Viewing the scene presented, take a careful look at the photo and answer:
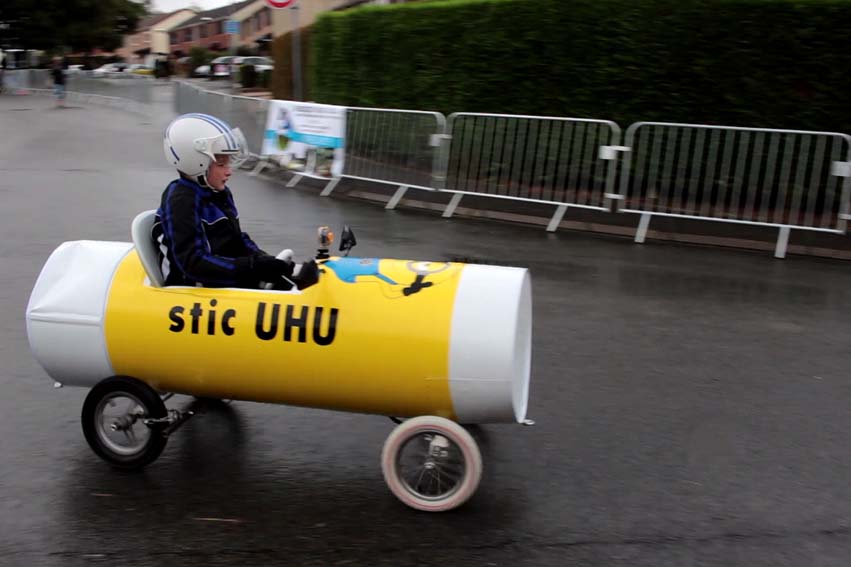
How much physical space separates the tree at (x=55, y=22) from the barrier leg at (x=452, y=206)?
5568 cm

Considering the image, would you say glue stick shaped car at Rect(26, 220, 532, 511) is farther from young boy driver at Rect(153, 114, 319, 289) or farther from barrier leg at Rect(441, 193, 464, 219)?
barrier leg at Rect(441, 193, 464, 219)

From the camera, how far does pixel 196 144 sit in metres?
4.58

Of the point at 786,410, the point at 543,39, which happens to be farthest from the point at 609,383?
the point at 543,39

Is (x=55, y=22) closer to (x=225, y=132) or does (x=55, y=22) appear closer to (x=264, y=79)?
(x=264, y=79)

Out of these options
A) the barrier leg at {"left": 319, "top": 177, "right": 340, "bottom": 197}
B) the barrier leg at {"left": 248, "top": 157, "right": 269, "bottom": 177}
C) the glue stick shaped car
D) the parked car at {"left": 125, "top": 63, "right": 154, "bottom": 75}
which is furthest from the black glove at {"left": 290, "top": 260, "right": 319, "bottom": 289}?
the parked car at {"left": 125, "top": 63, "right": 154, "bottom": 75}

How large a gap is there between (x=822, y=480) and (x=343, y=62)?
1255 cm

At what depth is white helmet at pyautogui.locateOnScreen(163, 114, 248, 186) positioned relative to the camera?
4.61 meters

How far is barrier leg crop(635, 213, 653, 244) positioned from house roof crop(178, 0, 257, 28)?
4224 inches

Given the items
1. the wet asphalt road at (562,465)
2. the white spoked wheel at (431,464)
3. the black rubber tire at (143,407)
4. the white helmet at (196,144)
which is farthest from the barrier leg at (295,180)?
the white spoked wheel at (431,464)

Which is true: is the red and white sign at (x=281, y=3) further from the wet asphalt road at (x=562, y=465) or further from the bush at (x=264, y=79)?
the bush at (x=264, y=79)

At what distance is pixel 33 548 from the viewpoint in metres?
3.92

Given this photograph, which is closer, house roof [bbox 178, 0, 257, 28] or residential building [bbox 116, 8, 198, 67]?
house roof [bbox 178, 0, 257, 28]

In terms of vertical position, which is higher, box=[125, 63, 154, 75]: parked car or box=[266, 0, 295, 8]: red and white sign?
box=[266, 0, 295, 8]: red and white sign

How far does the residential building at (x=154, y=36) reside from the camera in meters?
143
